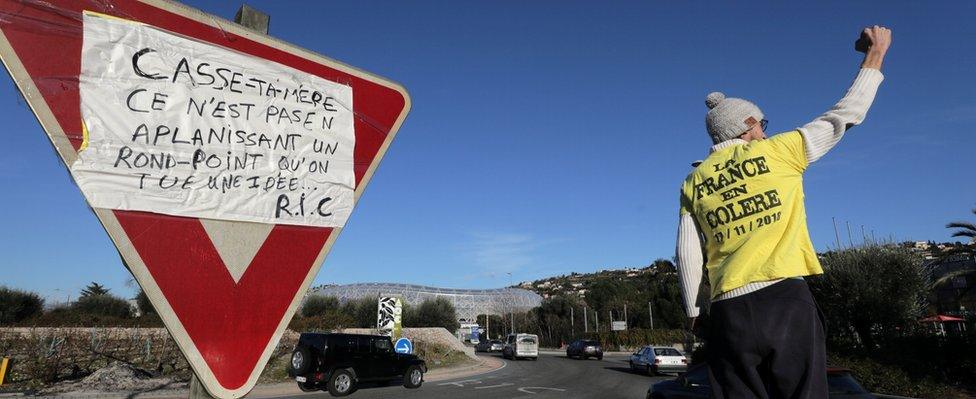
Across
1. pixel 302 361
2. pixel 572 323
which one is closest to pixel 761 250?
pixel 302 361

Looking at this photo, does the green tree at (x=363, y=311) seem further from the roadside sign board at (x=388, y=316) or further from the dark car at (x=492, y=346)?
the roadside sign board at (x=388, y=316)

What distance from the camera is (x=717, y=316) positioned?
180 cm

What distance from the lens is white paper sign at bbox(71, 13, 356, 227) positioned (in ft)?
4.62

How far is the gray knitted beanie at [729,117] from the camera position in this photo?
6.75 ft

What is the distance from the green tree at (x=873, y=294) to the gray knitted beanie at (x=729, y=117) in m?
18.6

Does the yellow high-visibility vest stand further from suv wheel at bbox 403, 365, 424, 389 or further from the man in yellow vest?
suv wheel at bbox 403, 365, 424, 389

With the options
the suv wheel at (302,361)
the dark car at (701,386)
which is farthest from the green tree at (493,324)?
the dark car at (701,386)

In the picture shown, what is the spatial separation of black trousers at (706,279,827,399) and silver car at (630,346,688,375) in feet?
68.8

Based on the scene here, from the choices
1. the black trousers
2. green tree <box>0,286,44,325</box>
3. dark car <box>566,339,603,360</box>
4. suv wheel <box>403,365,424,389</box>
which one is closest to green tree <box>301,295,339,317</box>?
green tree <box>0,286,44,325</box>

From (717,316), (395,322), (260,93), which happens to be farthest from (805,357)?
(395,322)

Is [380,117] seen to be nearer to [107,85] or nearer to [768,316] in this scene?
[107,85]

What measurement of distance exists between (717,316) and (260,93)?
5.50 ft

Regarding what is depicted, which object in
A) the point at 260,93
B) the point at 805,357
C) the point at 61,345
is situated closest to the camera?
the point at 805,357

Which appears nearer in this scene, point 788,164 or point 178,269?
point 178,269
